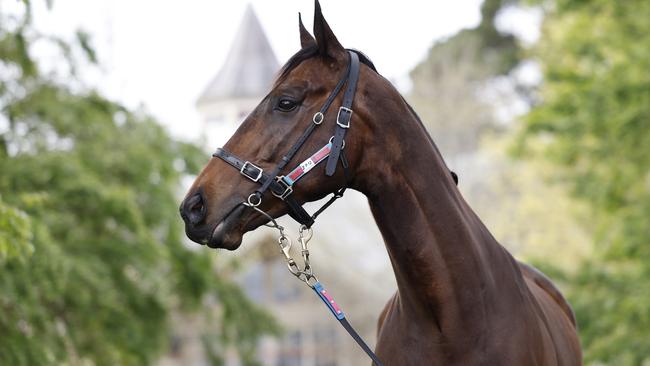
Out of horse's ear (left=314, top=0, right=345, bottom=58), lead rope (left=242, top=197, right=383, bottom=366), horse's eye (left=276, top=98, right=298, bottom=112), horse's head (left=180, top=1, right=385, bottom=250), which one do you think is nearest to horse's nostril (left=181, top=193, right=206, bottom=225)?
horse's head (left=180, top=1, right=385, bottom=250)

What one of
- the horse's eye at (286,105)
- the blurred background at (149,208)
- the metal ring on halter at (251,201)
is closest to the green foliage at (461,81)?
the blurred background at (149,208)

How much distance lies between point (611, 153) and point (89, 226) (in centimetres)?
641

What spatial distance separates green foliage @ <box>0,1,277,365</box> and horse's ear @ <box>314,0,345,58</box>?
11.9ft

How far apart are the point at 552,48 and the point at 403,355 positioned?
71.6 ft

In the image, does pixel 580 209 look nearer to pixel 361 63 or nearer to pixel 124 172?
pixel 124 172

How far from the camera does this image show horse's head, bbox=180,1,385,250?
3.69 m

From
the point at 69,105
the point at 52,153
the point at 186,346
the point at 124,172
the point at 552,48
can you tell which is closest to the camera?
the point at 52,153

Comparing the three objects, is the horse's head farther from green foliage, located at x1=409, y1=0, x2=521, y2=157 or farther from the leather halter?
green foliage, located at x1=409, y1=0, x2=521, y2=157

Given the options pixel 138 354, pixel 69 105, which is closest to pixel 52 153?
pixel 69 105

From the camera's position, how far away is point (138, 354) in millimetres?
9945

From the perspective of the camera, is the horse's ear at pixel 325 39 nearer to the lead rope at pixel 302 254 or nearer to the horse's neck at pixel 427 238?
the horse's neck at pixel 427 238

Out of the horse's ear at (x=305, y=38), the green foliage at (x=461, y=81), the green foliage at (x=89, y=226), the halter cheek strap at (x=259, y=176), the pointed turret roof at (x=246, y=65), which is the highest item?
the horse's ear at (x=305, y=38)

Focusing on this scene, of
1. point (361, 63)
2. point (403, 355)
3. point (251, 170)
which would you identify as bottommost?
point (403, 355)

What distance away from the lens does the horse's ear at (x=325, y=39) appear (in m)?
3.79
